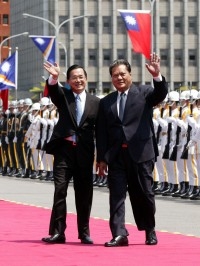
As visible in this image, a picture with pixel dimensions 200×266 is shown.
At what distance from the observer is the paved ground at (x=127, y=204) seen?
1655 cm

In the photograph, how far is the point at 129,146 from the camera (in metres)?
A: 12.9

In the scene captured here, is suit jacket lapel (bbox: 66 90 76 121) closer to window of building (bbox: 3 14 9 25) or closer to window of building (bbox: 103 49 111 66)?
window of building (bbox: 103 49 111 66)

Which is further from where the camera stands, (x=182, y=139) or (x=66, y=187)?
(x=182, y=139)

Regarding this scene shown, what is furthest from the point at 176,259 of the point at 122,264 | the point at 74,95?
the point at 74,95

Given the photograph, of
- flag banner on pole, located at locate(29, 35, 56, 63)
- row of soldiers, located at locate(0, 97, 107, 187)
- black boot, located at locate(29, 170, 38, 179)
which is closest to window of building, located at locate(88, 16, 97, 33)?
flag banner on pole, located at locate(29, 35, 56, 63)

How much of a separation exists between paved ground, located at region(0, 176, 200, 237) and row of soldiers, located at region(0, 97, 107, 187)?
8.04 ft

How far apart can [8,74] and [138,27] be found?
5.57 meters

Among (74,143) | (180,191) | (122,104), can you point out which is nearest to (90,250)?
(74,143)

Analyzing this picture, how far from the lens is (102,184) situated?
29.7 m

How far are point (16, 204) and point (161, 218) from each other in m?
3.74

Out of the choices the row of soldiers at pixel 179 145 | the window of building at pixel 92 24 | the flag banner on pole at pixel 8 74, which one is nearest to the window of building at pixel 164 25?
the window of building at pixel 92 24

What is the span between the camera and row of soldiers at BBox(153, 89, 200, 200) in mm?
23516

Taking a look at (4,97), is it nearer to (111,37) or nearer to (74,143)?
(74,143)

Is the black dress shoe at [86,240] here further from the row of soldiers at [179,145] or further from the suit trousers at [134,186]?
the row of soldiers at [179,145]
